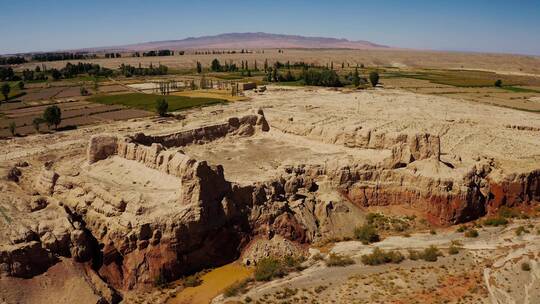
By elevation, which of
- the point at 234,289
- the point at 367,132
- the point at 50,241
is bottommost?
the point at 234,289

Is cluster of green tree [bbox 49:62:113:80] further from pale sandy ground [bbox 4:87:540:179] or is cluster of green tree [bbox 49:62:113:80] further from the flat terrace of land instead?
the flat terrace of land

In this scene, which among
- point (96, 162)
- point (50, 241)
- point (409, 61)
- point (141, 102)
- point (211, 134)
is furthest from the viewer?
point (409, 61)

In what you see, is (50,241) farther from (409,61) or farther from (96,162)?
(409,61)

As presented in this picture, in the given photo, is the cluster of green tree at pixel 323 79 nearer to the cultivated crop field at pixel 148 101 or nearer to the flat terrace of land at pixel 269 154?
the cultivated crop field at pixel 148 101

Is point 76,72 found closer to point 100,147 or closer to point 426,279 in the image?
point 100,147

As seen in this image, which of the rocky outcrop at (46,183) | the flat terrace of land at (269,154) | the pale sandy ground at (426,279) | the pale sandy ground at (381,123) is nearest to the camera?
the pale sandy ground at (426,279)

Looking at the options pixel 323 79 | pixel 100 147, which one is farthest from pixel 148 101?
pixel 100 147

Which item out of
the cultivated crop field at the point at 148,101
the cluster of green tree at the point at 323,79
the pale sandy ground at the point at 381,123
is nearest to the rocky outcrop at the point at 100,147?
the pale sandy ground at the point at 381,123

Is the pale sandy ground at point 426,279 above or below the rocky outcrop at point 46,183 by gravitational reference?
below

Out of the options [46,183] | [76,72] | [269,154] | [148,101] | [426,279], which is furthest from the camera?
[76,72]

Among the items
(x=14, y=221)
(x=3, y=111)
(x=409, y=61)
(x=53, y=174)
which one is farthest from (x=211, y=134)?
(x=409, y=61)

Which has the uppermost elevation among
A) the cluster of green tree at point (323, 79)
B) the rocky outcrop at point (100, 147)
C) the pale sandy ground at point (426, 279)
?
the cluster of green tree at point (323, 79)
